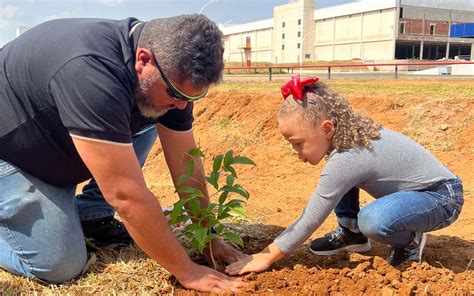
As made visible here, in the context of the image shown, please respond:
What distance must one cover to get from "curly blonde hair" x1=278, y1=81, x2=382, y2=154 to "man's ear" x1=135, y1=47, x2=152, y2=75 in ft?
2.23

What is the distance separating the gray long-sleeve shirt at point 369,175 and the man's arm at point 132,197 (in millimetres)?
517

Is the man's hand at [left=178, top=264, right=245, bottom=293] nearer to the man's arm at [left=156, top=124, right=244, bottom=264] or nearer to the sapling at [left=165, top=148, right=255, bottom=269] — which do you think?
the sapling at [left=165, top=148, right=255, bottom=269]

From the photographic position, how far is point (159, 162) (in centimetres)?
671

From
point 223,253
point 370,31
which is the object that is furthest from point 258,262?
point 370,31

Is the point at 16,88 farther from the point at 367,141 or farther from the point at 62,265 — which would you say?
the point at 367,141

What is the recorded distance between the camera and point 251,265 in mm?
2254

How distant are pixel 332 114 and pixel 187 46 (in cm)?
78

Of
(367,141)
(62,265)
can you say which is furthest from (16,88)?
(367,141)

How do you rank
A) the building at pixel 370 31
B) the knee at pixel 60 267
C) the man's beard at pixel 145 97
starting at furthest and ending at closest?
the building at pixel 370 31 → the knee at pixel 60 267 → the man's beard at pixel 145 97

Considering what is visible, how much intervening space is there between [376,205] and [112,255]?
1459 millimetres

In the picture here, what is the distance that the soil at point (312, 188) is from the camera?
7.11 feet

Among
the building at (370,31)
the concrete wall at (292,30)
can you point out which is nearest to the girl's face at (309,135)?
the building at (370,31)

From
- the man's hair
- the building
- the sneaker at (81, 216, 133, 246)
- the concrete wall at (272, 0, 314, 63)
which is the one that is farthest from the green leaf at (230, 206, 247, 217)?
the concrete wall at (272, 0, 314, 63)

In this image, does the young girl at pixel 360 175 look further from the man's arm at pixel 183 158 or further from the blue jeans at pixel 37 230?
the blue jeans at pixel 37 230
